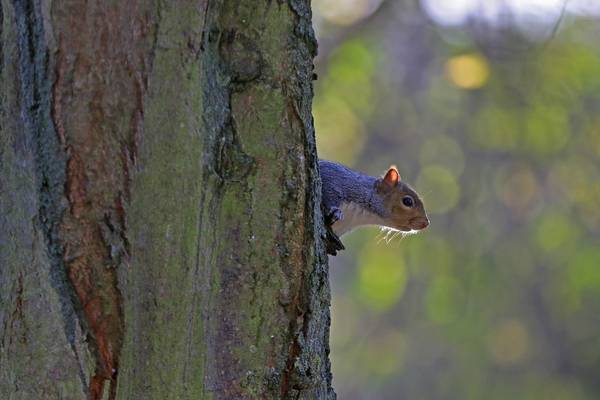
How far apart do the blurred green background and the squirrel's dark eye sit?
1906 millimetres

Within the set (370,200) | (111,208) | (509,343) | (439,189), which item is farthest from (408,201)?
(509,343)

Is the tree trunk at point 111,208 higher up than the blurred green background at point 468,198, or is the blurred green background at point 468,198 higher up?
the blurred green background at point 468,198

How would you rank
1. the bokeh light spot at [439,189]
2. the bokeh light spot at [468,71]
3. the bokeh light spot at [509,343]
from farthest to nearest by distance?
the bokeh light spot at [509,343]
the bokeh light spot at [439,189]
the bokeh light spot at [468,71]

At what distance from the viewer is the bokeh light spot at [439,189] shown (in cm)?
586

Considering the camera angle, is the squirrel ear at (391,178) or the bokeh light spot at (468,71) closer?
the squirrel ear at (391,178)

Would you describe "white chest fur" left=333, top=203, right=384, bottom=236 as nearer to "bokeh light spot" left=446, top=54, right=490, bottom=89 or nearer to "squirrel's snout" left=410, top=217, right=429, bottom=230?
"squirrel's snout" left=410, top=217, right=429, bottom=230

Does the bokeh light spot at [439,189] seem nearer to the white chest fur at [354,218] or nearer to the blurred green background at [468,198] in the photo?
the blurred green background at [468,198]

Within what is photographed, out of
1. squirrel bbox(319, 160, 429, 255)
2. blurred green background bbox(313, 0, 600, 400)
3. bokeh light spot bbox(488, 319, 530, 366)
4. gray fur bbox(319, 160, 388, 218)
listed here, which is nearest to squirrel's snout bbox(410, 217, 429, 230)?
squirrel bbox(319, 160, 429, 255)

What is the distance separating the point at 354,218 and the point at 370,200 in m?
0.12

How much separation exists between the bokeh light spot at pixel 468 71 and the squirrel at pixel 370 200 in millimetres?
2420

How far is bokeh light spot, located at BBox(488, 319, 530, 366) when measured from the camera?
23.1 feet

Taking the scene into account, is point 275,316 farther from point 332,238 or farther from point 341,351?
point 341,351

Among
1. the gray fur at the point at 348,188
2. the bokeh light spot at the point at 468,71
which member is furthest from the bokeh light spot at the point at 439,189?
Result: the gray fur at the point at 348,188

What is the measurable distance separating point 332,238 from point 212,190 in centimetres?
46
